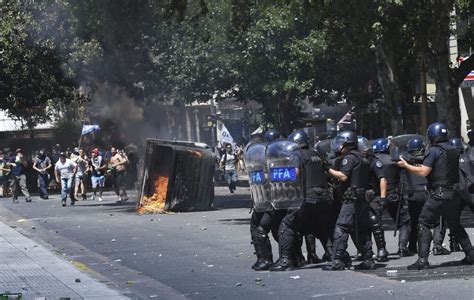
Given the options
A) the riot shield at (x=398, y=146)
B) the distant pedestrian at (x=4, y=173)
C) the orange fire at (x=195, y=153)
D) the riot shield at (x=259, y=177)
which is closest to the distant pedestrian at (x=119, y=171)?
the distant pedestrian at (x=4, y=173)

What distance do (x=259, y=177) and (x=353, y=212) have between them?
132 centimetres

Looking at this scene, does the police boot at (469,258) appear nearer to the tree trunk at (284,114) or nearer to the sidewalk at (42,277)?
the sidewalk at (42,277)

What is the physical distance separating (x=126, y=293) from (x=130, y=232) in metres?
9.03

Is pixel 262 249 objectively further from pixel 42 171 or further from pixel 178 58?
pixel 178 58

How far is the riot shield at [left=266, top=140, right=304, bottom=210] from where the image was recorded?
12961 millimetres

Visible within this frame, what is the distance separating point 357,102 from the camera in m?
40.8

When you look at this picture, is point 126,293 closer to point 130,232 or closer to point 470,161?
point 470,161

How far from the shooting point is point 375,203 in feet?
45.9

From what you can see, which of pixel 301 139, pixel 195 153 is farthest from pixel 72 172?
pixel 301 139

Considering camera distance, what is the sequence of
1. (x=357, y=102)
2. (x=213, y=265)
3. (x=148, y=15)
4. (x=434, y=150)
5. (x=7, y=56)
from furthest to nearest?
(x=357, y=102)
(x=7, y=56)
(x=148, y=15)
(x=213, y=265)
(x=434, y=150)

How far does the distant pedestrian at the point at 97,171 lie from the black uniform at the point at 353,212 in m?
21.8

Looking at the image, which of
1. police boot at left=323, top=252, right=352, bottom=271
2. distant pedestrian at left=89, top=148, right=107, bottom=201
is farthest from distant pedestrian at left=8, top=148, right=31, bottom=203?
police boot at left=323, top=252, right=352, bottom=271

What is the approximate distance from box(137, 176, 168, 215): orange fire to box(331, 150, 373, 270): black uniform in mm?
13833

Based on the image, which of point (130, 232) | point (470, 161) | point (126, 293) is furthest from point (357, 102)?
point (126, 293)
